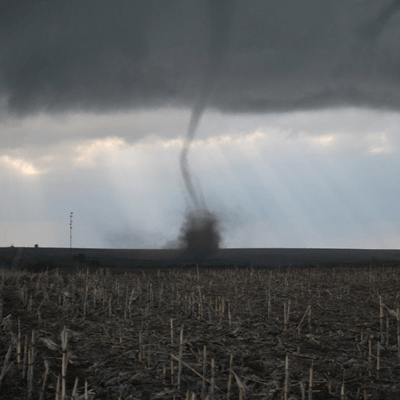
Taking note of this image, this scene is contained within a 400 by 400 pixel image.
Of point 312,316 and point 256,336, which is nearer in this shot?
point 256,336

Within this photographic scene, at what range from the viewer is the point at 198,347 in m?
17.8

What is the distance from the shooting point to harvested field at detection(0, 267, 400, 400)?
14523mm

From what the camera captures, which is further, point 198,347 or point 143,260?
point 143,260

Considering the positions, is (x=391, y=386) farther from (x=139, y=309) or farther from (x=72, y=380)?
Result: (x=139, y=309)

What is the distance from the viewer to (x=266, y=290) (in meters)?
29.9

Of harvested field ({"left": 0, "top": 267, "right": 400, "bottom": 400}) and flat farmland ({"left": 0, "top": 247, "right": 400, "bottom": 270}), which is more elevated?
flat farmland ({"left": 0, "top": 247, "right": 400, "bottom": 270})

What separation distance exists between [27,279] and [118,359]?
19.7 m

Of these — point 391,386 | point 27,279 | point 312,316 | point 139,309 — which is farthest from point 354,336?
point 27,279

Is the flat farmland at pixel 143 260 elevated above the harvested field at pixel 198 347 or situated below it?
above

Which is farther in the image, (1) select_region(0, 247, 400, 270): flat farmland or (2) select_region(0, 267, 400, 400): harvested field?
(1) select_region(0, 247, 400, 270): flat farmland

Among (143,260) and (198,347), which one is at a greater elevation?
(143,260)

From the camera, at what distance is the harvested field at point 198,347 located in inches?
572

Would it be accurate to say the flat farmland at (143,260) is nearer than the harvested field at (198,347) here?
No

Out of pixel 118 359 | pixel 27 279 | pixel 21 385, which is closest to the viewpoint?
pixel 21 385
